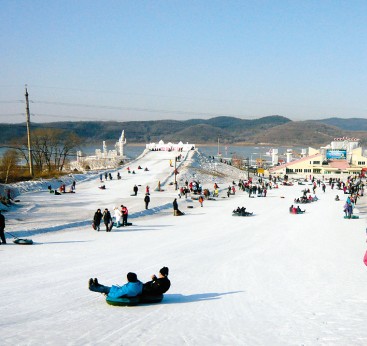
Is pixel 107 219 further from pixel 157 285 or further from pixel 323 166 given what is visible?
pixel 323 166

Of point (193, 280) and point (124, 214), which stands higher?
point (193, 280)

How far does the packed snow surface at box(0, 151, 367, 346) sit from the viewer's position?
6016 mm

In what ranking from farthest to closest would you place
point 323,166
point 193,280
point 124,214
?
point 323,166 < point 124,214 < point 193,280

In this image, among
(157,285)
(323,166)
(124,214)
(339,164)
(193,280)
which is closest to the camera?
(157,285)

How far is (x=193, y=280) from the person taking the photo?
9383 mm

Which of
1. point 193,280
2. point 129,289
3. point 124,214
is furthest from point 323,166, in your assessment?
point 129,289

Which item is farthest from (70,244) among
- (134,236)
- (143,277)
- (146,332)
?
(146,332)

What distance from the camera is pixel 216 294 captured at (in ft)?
27.1

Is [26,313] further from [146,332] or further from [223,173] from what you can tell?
[223,173]

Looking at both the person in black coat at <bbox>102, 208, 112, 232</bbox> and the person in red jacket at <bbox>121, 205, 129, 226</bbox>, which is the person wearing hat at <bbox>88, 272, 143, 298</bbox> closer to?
the person in black coat at <bbox>102, 208, 112, 232</bbox>

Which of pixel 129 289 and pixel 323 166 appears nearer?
pixel 129 289

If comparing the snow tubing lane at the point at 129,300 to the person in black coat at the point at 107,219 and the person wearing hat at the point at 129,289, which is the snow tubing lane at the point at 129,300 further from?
the person in black coat at the point at 107,219

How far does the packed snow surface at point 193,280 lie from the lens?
602 centimetres

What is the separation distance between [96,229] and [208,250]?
590 centimetres
